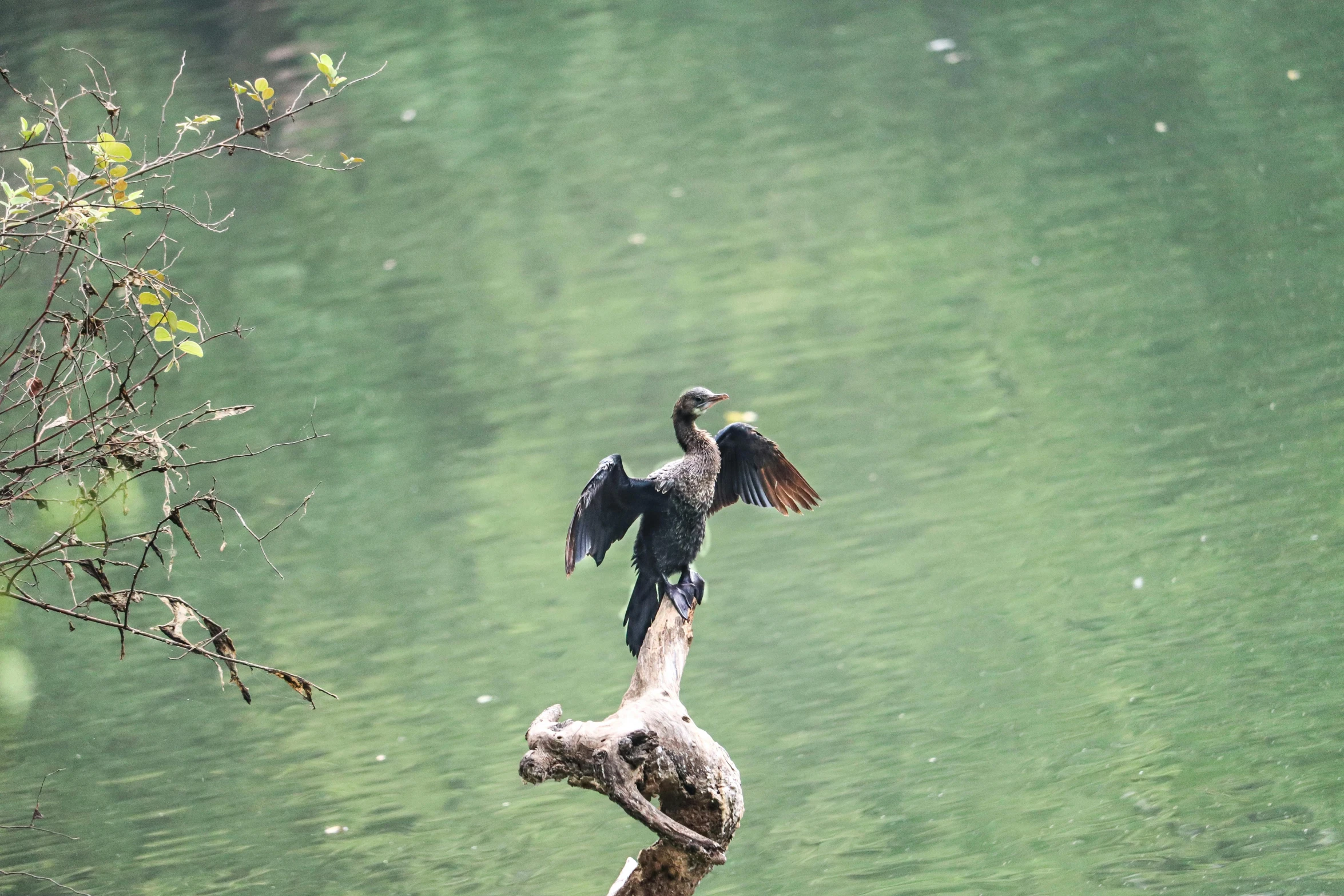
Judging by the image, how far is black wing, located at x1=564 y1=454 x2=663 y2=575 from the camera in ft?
10.6

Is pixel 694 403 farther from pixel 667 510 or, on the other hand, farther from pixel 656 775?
pixel 656 775

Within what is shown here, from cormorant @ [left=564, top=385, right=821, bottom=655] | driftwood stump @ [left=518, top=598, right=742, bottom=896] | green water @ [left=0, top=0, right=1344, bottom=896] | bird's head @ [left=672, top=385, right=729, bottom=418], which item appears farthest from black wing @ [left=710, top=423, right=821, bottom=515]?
green water @ [left=0, top=0, right=1344, bottom=896]

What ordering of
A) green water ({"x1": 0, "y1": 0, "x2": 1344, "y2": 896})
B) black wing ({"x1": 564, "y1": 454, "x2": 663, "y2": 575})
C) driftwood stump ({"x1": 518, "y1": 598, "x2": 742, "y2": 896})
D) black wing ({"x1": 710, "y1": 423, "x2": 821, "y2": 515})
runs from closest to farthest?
driftwood stump ({"x1": 518, "y1": 598, "x2": 742, "y2": 896}), black wing ({"x1": 564, "y1": 454, "x2": 663, "y2": 575}), black wing ({"x1": 710, "y1": 423, "x2": 821, "y2": 515}), green water ({"x1": 0, "y1": 0, "x2": 1344, "y2": 896})

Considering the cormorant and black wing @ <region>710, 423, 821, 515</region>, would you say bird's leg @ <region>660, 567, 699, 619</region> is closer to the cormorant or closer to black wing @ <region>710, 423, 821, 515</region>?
the cormorant

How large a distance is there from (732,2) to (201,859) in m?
8.99

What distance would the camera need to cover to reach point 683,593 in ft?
11.1

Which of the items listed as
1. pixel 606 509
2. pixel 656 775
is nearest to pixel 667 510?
pixel 606 509

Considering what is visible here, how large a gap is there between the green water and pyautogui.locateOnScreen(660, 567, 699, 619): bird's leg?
4.98 feet

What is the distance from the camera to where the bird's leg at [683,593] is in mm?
3315

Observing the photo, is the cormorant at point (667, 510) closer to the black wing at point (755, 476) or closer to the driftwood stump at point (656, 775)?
the black wing at point (755, 476)

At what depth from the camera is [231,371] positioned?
858cm

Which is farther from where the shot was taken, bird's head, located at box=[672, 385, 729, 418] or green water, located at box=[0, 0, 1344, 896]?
green water, located at box=[0, 0, 1344, 896]

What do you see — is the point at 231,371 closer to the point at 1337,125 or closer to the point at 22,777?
the point at 22,777

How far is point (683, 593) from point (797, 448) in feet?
12.0
